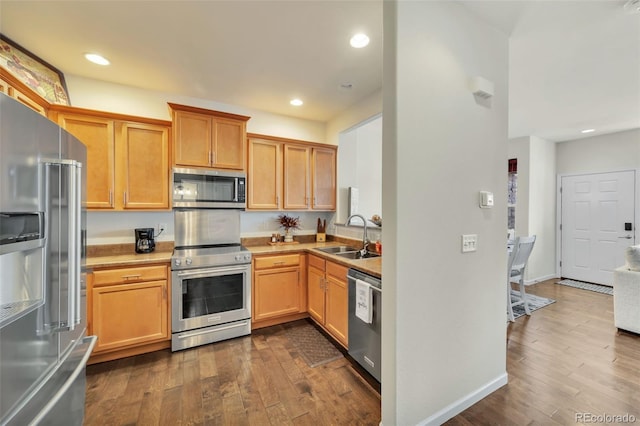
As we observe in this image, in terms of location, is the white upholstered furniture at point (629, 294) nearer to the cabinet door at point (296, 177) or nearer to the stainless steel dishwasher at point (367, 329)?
the stainless steel dishwasher at point (367, 329)

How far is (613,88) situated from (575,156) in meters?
2.70

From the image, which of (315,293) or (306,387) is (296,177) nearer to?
(315,293)

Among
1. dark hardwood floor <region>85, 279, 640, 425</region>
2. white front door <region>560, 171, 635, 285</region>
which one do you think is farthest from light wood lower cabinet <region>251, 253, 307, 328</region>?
white front door <region>560, 171, 635, 285</region>

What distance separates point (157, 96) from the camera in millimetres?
3039

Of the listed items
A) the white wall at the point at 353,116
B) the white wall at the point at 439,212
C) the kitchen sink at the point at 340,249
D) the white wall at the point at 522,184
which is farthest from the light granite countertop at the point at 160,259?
the white wall at the point at 522,184

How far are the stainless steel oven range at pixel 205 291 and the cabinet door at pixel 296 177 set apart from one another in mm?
971

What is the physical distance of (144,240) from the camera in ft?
9.32

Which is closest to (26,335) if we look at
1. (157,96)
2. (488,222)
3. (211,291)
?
(211,291)

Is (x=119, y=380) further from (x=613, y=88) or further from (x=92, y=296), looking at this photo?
(x=613, y=88)

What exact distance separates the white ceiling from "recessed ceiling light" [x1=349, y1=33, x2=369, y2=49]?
0.21 feet

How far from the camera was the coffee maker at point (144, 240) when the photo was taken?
2.82 metres

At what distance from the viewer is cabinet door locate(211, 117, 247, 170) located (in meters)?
2.95

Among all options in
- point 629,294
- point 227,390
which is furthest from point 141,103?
point 629,294

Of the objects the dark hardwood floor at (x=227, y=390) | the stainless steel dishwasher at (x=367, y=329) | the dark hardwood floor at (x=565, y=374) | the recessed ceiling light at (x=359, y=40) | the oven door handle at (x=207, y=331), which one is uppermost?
the recessed ceiling light at (x=359, y=40)
